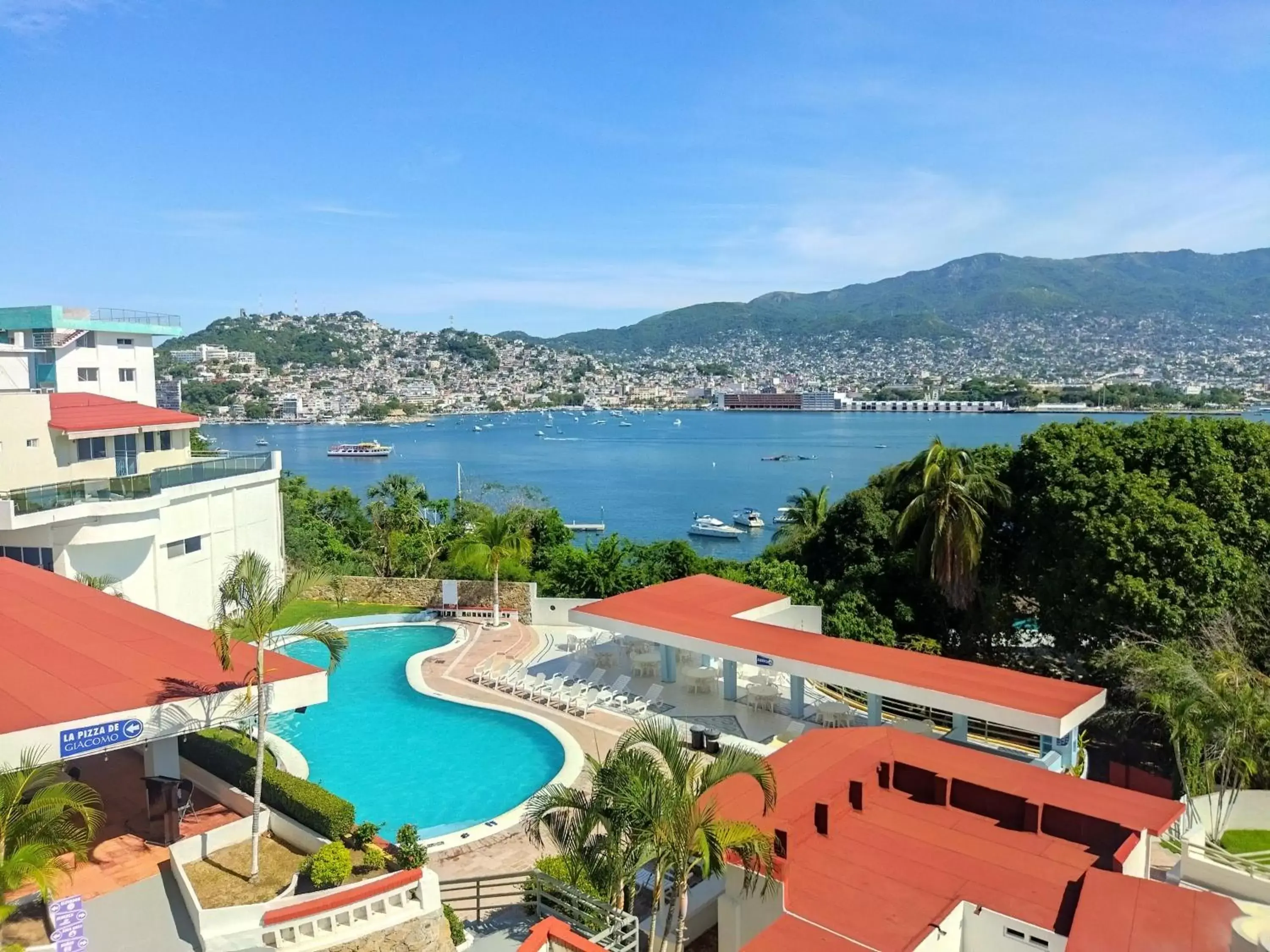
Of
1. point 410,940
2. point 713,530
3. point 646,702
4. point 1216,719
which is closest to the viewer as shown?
point 410,940

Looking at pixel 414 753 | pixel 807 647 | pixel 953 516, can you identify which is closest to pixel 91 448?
pixel 414 753

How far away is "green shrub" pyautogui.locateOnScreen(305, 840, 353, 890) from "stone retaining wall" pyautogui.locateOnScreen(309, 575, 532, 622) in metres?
15.6

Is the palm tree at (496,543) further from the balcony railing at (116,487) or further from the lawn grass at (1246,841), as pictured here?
the lawn grass at (1246,841)

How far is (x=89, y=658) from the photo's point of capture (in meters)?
10.9

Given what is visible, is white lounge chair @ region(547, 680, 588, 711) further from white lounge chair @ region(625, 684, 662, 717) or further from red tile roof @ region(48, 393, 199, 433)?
red tile roof @ region(48, 393, 199, 433)

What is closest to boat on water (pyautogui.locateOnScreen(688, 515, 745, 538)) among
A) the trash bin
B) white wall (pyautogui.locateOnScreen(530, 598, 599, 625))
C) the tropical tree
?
white wall (pyautogui.locateOnScreen(530, 598, 599, 625))

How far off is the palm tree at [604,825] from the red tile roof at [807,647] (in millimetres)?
8013

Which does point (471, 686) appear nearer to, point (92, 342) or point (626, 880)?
point (626, 880)

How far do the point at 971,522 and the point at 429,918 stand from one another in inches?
607

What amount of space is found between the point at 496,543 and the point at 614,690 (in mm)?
6454

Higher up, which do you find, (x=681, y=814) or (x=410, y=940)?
(x=681, y=814)

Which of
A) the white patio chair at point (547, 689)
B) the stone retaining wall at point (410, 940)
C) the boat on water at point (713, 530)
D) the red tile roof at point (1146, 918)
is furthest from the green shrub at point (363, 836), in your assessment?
the boat on water at point (713, 530)

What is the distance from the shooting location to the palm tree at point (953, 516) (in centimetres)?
2017

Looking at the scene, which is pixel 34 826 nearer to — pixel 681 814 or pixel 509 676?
pixel 681 814
